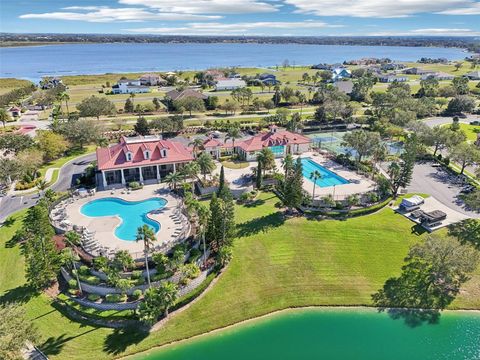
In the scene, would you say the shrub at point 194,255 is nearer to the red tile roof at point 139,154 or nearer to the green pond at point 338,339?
the green pond at point 338,339

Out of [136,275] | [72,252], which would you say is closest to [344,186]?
[136,275]

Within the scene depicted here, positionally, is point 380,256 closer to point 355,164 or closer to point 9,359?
point 355,164

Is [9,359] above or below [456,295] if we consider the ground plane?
above

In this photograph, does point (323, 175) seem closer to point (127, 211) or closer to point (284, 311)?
point (284, 311)

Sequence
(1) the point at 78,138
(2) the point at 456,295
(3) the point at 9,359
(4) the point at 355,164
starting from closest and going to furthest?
1. (3) the point at 9,359
2. (2) the point at 456,295
3. (4) the point at 355,164
4. (1) the point at 78,138

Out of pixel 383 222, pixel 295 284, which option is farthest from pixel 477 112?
pixel 295 284

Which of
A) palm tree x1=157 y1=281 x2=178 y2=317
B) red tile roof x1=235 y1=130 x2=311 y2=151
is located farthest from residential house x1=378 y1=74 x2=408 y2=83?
palm tree x1=157 y1=281 x2=178 y2=317
